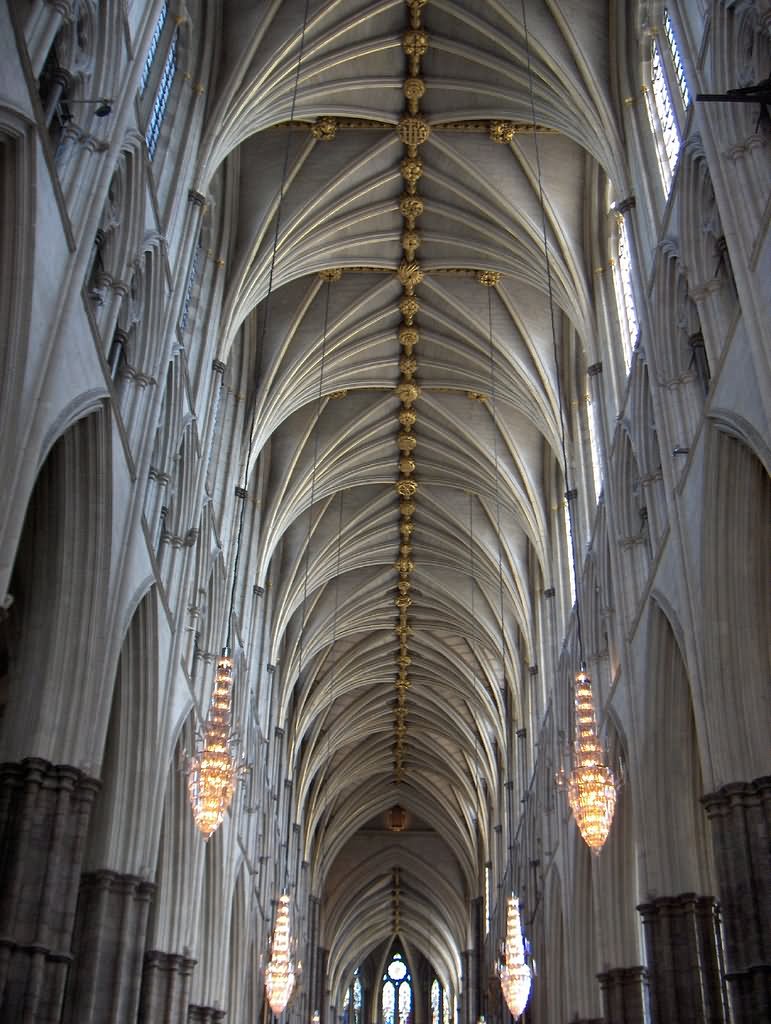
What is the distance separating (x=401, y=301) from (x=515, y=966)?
15.6 metres

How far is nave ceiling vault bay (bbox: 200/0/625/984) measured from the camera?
2084 centimetres

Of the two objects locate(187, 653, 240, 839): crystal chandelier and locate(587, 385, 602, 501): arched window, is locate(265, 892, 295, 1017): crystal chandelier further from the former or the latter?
locate(587, 385, 602, 501): arched window

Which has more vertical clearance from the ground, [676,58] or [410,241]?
[410,241]

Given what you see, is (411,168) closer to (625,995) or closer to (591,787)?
(591,787)

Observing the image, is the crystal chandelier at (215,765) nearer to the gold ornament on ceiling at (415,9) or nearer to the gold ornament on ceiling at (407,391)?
the gold ornament on ceiling at (415,9)

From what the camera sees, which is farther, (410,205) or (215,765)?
(410,205)

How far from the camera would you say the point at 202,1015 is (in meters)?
22.0

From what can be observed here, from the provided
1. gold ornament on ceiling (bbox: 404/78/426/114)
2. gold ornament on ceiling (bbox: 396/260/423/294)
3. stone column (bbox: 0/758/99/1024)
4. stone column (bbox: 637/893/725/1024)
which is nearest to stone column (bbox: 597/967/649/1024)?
stone column (bbox: 637/893/725/1024)

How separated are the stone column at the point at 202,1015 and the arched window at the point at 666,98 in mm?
16756

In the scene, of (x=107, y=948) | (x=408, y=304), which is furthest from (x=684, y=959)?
(x=408, y=304)

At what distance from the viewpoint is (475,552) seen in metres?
34.9

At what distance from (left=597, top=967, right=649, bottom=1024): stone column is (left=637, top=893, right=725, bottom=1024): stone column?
3.25 m

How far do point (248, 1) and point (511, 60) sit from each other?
15.8ft

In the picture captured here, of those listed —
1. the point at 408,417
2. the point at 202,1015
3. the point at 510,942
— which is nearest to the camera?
the point at 202,1015
